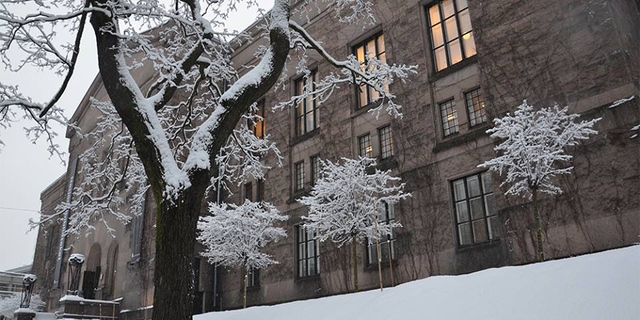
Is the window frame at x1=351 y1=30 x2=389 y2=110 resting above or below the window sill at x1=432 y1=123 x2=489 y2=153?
above

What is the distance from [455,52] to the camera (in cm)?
1866

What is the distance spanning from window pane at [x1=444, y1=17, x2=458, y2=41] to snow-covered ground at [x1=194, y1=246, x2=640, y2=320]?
45.1 ft

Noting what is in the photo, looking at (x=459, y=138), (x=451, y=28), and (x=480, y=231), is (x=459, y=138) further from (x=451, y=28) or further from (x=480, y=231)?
(x=451, y=28)

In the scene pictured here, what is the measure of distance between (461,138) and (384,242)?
533cm

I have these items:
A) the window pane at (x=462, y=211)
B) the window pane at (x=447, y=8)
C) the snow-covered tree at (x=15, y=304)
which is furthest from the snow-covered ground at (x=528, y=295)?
the snow-covered tree at (x=15, y=304)

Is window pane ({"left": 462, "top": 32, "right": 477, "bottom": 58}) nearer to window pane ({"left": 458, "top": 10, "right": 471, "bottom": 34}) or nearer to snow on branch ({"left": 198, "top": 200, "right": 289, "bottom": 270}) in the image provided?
window pane ({"left": 458, "top": 10, "right": 471, "bottom": 34})

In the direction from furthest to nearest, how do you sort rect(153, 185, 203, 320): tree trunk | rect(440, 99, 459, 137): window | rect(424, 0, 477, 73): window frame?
rect(424, 0, 477, 73): window frame → rect(440, 99, 459, 137): window → rect(153, 185, 203, 320): tree trunk

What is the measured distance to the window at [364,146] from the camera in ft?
68.8

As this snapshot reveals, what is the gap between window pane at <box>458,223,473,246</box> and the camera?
1631 centimetres

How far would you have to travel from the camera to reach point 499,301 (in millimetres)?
5699

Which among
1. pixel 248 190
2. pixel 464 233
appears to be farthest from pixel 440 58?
pixel 248 190

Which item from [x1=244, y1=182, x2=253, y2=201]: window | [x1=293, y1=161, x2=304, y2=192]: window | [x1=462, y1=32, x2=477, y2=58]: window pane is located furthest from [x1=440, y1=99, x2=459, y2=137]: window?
[x1=244, y1=182, x2=253, y2=201]: window

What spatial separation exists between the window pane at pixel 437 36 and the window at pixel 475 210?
20.3 feet

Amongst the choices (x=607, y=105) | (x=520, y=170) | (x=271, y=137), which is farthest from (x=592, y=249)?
(x=271, y=137)
